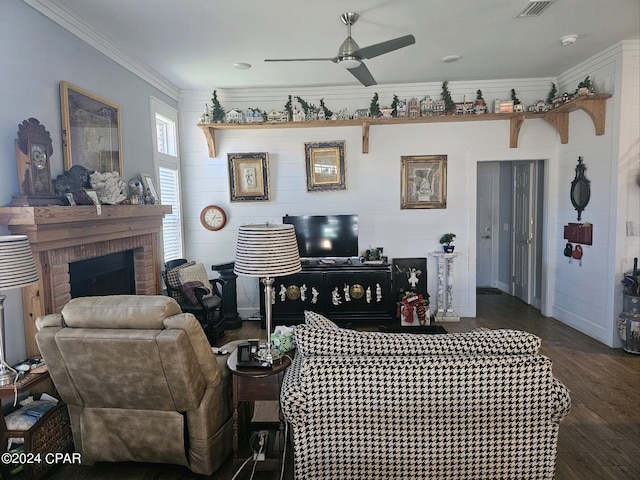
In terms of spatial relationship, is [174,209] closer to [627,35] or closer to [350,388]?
[350,388]

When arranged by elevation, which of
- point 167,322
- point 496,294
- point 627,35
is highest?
point 627,35

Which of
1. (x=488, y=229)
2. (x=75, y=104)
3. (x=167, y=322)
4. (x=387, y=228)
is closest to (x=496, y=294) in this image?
(x=488, y=229)

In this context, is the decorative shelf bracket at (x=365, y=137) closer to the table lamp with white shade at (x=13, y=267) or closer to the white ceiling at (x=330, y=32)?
the white ceiling at (x=330, y=32)

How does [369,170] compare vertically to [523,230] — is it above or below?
above

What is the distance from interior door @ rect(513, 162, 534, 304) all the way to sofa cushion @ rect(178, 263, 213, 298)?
4.53m

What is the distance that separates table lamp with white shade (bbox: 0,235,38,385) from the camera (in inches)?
80.4

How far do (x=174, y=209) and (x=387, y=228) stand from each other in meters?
2.84

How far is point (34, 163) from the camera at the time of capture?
2572mm

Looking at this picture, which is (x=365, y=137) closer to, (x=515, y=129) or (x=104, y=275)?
(x=515, y=129)

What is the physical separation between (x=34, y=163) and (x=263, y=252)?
1715mm

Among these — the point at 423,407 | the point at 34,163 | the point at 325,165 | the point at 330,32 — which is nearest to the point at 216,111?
the point at 325,165

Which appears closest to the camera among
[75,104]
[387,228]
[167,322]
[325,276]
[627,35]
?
[167,322]

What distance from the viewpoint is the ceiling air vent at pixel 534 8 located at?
2.97 metres

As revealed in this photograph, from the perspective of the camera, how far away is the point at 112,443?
2.23 m
